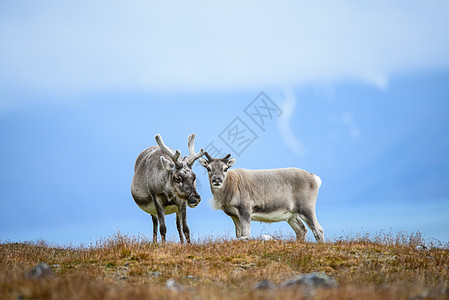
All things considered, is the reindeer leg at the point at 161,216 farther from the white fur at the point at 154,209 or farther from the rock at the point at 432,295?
the rock at the point at 432,295

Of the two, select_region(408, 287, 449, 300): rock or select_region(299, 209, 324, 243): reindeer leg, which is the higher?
select_region(299, 209, 324, 243): reindeer leg

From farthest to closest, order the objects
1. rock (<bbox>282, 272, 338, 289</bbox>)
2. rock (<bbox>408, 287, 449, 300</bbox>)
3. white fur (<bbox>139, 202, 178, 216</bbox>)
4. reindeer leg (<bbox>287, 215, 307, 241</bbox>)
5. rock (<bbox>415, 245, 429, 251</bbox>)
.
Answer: reindeer leg (<bbox>287, 215, 307, 241</bbox>)
white fur (<bbox>139, 202, 178, 216</bbox>)
rock (<bbox>415, 245, 429, 251</bbox>)
rock (<bbox>282, 272, 338, 289</bbox>)
rock (<bbox>408, 287, 449, 300</bbox>)

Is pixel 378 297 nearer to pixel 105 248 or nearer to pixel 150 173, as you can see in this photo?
pixel 105 248

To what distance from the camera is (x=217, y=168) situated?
683 inches

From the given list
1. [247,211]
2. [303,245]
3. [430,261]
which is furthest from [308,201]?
[430,261]

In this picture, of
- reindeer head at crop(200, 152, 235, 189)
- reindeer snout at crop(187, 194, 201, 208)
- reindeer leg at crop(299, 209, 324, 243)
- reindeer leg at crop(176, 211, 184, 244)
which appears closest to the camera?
reindeer snout at crop(187, 194, 201, 208)

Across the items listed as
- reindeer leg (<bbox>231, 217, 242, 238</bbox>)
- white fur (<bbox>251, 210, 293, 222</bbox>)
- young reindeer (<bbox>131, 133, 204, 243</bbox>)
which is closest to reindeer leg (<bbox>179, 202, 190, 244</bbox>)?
young reindeer (<bbox>131, 133, 204, 243</bbox>)

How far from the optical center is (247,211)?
1747 cm

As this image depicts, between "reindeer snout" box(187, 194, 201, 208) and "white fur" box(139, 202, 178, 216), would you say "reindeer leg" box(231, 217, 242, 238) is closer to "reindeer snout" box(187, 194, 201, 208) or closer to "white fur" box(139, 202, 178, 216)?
"white fur" box(139, 202, 178, 216)

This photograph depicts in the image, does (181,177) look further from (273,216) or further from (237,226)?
(273,216)

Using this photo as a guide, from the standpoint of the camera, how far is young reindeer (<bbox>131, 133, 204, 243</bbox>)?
51.3ft

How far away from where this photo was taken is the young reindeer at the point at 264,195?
57.2ft

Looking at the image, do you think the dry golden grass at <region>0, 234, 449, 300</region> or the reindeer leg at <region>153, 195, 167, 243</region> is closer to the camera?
the dry golden grass at <region>0, 234, 449, 300</region>

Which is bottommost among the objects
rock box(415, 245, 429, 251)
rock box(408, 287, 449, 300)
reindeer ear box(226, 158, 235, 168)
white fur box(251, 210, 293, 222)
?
rock box(408, 287, 449, 300)
